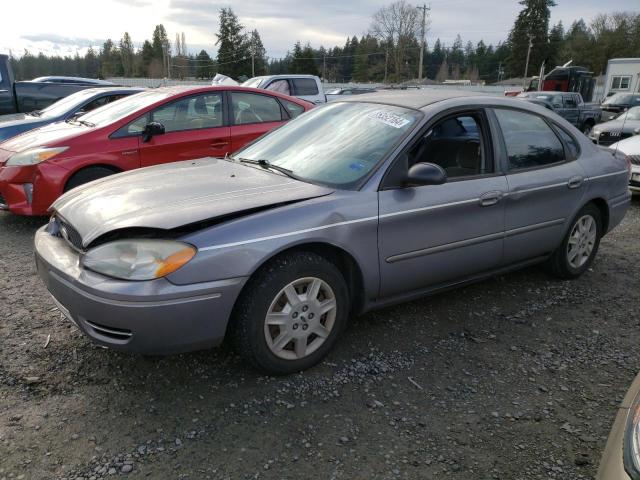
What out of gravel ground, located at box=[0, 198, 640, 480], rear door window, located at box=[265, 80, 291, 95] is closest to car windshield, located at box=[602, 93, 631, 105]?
rear door window, located at box=[265, 80, 291, 95]

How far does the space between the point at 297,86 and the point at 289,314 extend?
11728mm

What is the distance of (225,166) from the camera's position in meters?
3.53

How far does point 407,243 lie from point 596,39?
7402 cm

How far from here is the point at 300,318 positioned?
2807 millimetres

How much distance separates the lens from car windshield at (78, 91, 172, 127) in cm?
578

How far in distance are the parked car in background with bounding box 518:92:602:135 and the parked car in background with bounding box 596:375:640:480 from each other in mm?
17621

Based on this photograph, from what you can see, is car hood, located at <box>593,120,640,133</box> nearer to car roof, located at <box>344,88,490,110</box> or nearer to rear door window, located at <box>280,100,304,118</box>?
rear door window, located at <box>280,100,304,118</box>

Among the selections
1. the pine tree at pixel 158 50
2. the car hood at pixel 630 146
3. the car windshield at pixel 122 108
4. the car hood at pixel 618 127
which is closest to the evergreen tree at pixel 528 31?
the pine tree at pixel 158 50

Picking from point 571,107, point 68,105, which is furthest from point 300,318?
point 571,107

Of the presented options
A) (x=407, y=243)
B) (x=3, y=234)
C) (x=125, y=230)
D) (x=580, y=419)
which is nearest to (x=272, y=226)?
(x=125, y=230)

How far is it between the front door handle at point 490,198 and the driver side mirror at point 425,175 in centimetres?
57

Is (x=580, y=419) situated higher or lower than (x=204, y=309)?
lower

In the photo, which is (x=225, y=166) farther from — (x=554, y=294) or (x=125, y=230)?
(x=554, y=294)

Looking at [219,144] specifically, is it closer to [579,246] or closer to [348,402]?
[579,246]
